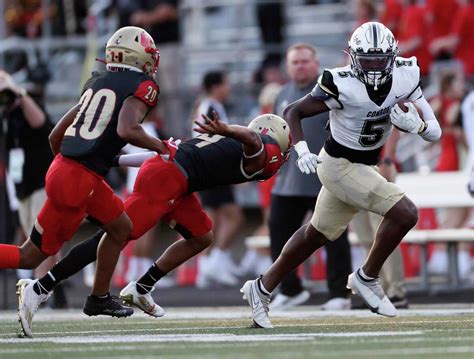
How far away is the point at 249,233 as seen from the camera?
1816 cm

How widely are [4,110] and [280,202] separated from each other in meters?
2.32

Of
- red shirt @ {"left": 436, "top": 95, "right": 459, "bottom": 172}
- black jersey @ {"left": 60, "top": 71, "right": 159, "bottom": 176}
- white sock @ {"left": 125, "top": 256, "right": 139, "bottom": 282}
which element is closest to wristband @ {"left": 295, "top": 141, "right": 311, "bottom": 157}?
black jersey @ {"left": 60, "top": 71, "right": 159, "bottom": 176}

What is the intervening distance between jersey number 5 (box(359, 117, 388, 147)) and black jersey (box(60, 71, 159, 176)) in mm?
1357

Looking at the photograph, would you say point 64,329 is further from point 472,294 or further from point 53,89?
point 53,89

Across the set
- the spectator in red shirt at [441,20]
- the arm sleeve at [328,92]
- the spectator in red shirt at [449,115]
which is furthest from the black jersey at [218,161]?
the spectator in red shirt at [441,20]

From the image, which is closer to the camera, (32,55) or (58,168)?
(58,168)

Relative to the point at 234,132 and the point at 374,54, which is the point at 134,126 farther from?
the point at 374,54

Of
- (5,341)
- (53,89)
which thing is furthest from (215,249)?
(5,341)

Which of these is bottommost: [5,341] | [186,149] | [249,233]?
[249,233]

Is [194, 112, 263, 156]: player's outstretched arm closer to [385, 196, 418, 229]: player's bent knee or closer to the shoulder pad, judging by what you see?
the shoulder pad

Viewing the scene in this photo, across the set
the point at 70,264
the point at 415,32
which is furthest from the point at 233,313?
the point at 415,32

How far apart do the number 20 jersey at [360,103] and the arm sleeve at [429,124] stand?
71 millimetres

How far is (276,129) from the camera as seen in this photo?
9188 mm

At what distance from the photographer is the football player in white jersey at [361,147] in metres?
8.76
